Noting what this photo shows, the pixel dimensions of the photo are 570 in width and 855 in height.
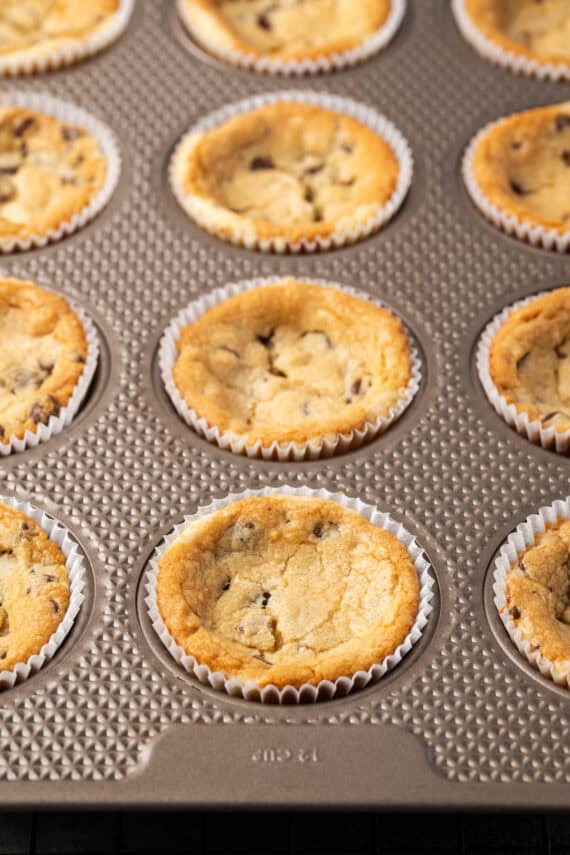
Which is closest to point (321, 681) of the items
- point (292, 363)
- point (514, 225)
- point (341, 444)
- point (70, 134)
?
point (341, 444)

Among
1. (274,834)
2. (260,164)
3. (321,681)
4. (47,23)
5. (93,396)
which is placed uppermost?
(47,23)

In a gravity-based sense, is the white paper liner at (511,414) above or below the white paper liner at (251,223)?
below

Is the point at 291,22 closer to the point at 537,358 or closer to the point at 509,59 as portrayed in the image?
the point at 509,59

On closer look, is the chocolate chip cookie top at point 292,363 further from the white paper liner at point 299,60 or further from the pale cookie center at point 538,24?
the pale cookie center at point 538,24

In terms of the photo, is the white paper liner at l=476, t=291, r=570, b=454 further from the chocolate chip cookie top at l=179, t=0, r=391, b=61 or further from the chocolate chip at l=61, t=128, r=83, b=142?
the chocolate chip at l=61, t=128, r=83, b=142

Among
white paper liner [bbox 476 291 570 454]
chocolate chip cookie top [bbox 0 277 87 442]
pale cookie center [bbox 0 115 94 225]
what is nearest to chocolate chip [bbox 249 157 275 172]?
pale cookie center [bbox 0 115 94 225]

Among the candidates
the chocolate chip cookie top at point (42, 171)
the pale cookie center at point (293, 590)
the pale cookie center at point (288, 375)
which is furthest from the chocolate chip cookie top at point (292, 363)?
the chocolate chip cookie top at point (42, 171)
